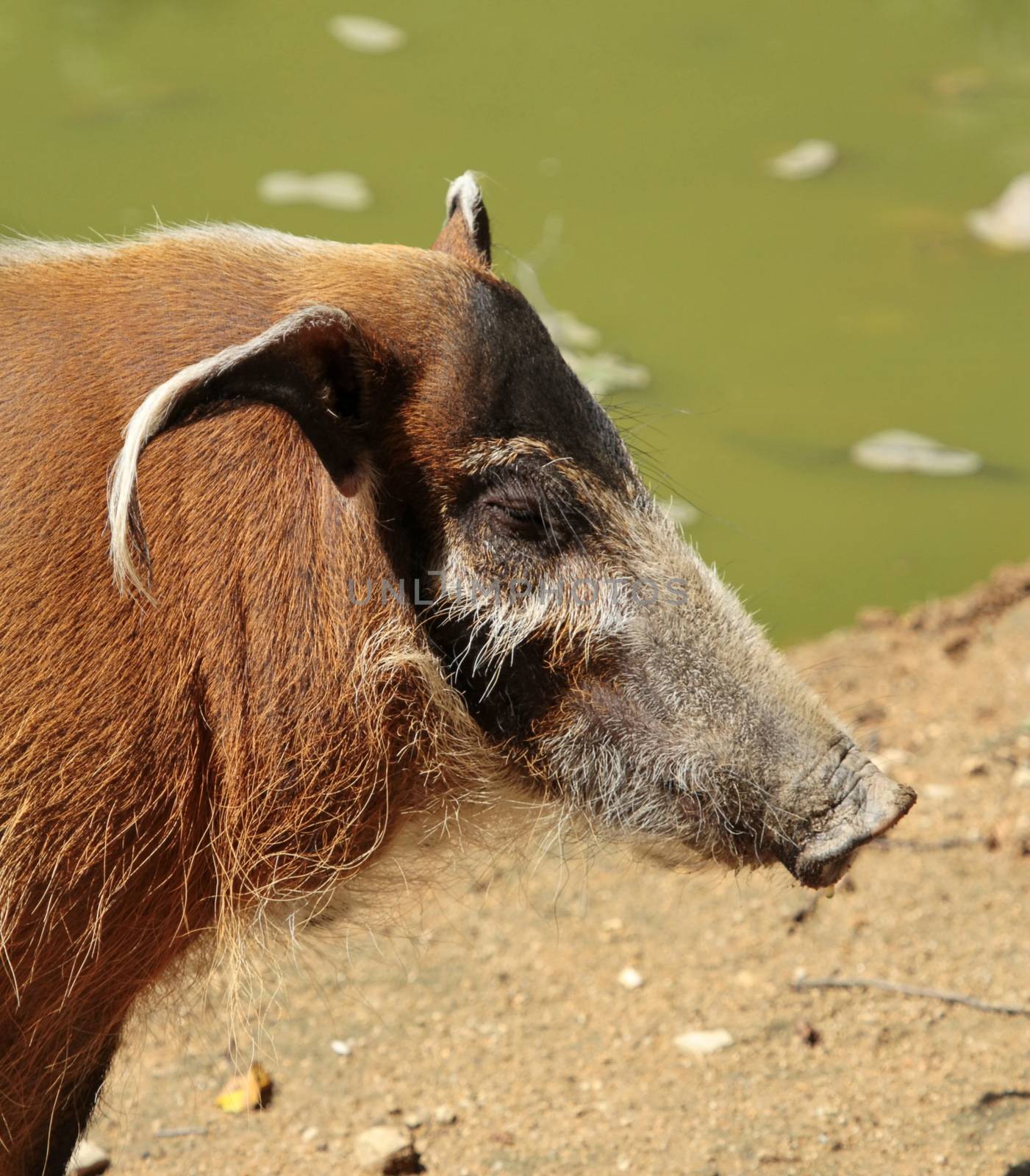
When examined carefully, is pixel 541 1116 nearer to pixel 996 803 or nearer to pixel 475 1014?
pixel 475 1014

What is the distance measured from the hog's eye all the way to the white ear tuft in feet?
2.15

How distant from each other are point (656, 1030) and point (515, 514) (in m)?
1.72

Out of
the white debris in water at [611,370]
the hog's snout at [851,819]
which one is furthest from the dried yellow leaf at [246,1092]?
the white debris in water at [611,370]

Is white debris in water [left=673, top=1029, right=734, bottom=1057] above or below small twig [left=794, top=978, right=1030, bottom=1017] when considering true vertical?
below

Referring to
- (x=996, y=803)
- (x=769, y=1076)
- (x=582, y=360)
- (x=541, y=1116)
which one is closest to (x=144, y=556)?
(x=541, y=1116)

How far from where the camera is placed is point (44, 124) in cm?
782

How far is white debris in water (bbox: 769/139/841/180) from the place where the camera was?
836 cm

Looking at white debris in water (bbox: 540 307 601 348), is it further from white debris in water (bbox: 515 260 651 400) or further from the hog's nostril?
the hog's nostril

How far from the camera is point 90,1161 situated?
10.8ft

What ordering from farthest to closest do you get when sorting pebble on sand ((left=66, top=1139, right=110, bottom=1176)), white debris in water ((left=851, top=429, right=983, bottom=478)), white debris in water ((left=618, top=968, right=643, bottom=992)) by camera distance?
white debris in water ((left=851, top=429, right=983, bottom=478))
white debris in water ((left=618, top=968, right=643, bottom=992))
pebble on sand ((left=66, top=1139, right=110, bottom=1176))

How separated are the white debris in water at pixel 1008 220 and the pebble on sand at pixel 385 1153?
6.24 m

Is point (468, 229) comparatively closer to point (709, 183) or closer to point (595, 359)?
point (595, 359)

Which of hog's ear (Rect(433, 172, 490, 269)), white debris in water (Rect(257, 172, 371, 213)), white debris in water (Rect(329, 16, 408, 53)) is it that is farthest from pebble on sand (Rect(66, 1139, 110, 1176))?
white debris in water (Rect(329, 16, 408, 53))

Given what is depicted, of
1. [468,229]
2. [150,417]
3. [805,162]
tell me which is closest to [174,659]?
[150,417]
